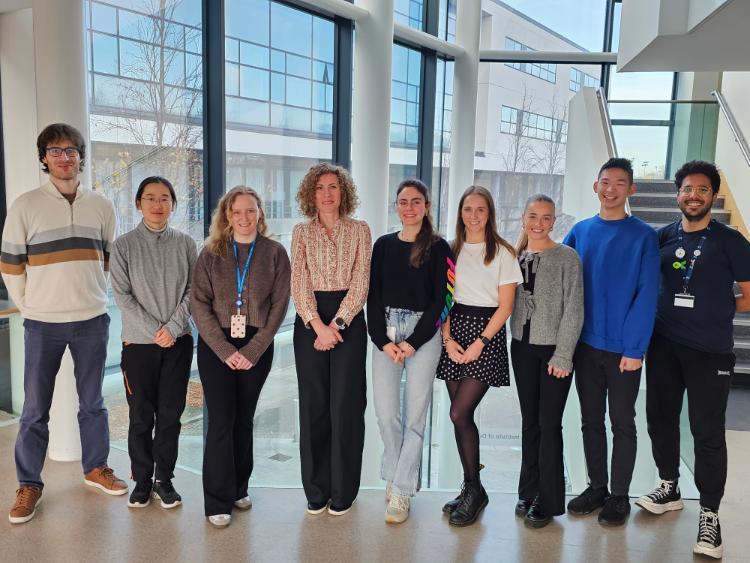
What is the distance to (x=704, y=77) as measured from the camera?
9.29 metres

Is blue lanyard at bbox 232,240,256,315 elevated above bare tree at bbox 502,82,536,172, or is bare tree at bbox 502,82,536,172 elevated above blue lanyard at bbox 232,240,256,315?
bare tree at bbox 502,82,536,172

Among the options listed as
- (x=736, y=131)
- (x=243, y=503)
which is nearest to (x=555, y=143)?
(x=736, y=131)

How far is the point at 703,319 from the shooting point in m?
2.89

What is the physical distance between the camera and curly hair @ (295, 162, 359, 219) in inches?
120

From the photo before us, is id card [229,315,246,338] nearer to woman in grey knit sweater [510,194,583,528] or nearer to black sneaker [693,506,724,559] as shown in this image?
woman in grey knit sweater [510,194,583,528]

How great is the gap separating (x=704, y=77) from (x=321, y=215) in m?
8.39

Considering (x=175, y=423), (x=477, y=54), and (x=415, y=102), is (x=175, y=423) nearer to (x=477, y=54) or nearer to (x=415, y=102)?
(x=415, y=102)

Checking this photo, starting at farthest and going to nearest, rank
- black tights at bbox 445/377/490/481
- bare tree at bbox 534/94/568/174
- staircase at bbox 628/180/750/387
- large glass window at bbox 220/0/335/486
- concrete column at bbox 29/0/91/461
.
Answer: bare tree at bbox 534/94/568/174 → large glass window at bbox 220/0/335/486 → staircase at bbox 628/180/750/387 → concrete column at bbox 29/0/91/461 → black tights at bbox 445/377/490/481

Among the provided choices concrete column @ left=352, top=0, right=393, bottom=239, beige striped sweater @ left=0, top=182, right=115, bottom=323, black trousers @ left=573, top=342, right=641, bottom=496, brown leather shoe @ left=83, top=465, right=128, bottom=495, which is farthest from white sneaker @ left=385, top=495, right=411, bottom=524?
concrete column @ left=352, top=0, right=393, bottom=239

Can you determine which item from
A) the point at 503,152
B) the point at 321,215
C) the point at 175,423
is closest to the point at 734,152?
the point at 503,152

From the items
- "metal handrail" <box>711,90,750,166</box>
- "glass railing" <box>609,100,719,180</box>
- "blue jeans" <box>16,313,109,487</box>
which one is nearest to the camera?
"blue jeans" <box>16,313,109,487</box>

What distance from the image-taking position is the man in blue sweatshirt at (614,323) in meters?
2.91

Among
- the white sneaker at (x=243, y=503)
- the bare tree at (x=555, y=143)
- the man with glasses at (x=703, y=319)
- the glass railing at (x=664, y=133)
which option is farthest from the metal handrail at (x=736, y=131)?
the white sneaker at (x=243, y=503)

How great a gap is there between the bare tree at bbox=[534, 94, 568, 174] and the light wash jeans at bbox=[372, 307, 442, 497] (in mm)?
8036
